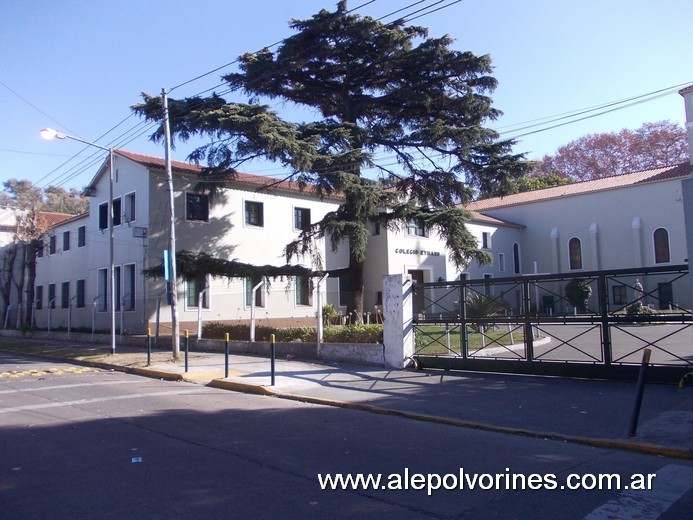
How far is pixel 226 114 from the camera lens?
20688 mm

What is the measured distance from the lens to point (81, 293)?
33.0 meters

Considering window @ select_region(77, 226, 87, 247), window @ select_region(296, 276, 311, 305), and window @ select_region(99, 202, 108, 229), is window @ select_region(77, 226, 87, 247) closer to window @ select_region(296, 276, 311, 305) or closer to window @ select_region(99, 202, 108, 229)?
window @ select_region(99, 202, 108, 229)

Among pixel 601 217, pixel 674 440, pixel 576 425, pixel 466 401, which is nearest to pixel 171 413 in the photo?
pixel 466 401

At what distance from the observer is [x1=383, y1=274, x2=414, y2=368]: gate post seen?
14953 millimetres

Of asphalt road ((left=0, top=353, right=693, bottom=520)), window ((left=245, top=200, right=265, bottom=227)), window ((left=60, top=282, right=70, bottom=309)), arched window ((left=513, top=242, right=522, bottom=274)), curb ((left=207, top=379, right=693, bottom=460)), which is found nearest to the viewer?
asphalt road ((left=0, top=353, right=693, bottom=520))

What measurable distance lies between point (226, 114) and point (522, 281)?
41.2ft

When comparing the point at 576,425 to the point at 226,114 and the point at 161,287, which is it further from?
the point at 161,287

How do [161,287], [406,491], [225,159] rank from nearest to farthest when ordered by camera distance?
[406,491] < [225,159] < [161,287]

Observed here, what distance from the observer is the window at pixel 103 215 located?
30672 mm

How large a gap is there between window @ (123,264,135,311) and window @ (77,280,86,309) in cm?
579

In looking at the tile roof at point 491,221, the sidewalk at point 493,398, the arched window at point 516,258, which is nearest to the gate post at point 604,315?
the sidewalk at point 493,398

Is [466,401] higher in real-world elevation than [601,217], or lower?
lower

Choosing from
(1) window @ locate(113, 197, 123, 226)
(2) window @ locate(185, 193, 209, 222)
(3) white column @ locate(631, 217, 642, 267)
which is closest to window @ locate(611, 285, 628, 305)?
(2) window @ locate(185, 193, 209, 222)

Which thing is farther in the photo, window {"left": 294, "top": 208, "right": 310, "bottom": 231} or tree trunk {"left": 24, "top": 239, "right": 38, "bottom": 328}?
tree trunk {"left": 24, "top": 239, "right": 38, "bottom": 328}
